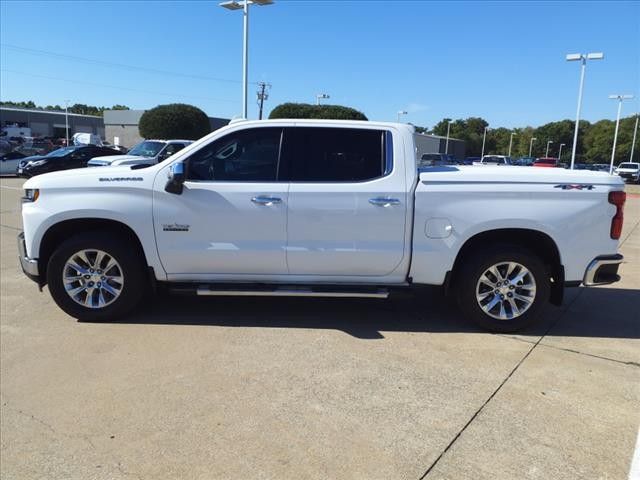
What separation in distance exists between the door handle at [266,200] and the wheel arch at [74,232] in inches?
46.6

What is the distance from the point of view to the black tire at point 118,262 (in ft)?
15.6

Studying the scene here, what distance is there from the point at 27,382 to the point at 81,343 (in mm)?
674

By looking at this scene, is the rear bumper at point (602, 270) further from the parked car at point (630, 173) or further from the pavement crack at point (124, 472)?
the parked car at point (630, 173)

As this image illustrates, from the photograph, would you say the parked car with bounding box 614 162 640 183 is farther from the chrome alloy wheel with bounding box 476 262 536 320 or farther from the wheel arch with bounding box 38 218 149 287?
the wheel arch with bounding box 38 218 149 287

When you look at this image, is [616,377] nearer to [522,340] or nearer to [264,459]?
[522,340]

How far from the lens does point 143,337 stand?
15.0 ft

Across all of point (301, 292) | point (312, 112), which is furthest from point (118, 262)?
point (312, 112)

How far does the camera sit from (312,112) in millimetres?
37250

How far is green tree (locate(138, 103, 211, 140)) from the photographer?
41.1 m

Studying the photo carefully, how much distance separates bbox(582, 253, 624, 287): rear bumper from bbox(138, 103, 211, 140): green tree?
1552 inches

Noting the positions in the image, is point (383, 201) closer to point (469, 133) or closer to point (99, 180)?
point (99, 180)

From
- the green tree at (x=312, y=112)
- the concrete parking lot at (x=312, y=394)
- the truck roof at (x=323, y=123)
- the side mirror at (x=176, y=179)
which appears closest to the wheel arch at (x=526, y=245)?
the concrete parking lot at (x=312, y=394)

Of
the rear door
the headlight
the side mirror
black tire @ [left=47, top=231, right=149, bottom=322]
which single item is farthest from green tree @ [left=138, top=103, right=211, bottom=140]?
the rear door

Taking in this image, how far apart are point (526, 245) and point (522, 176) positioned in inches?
25.9
